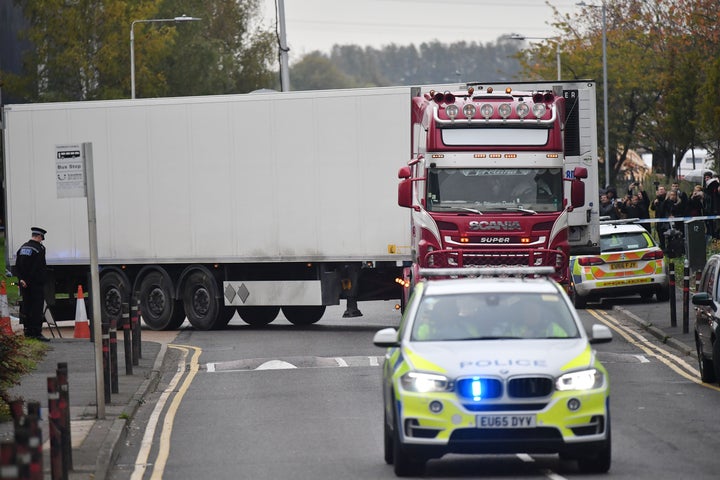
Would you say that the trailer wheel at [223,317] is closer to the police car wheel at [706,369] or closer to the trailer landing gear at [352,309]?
the trailer landing gear at [352,309]

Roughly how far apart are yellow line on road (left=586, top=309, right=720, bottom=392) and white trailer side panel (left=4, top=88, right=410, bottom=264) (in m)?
3.88

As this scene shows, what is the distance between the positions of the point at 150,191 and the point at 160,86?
36.6m

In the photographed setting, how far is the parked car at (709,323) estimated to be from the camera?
18328 mm

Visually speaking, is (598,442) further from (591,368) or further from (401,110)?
(401,110)

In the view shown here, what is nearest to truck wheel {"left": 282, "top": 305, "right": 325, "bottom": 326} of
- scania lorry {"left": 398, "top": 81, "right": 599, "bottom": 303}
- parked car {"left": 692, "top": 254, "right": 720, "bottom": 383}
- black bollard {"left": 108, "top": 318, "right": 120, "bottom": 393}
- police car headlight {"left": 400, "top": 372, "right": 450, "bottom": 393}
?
scania lorry {"left": 398, "top": 81, "right": 599, "bottom": 303}

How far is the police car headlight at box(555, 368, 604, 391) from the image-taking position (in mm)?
12141

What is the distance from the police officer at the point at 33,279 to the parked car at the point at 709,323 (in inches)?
444

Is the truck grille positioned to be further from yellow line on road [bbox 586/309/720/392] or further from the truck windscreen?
yellow line on road [bbox 586/309/720/392]

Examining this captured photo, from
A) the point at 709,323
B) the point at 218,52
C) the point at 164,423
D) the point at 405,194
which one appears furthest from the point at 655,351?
the point at 218,52

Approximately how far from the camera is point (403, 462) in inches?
496

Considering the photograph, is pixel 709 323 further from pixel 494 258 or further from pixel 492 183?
pixel 492 183

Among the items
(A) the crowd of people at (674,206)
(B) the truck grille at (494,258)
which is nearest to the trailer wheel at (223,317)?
(B) the truck grille at (494,258)

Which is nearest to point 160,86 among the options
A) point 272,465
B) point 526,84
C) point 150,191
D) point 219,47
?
point 219,47

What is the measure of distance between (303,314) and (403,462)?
1838 centimetres
